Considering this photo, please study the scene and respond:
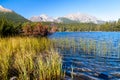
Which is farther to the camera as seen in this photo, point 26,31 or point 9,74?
point 26,31

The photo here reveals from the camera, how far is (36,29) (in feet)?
194

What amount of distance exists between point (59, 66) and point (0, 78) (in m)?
2.64

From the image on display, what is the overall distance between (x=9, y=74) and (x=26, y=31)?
4637cm

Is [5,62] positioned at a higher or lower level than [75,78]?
higher

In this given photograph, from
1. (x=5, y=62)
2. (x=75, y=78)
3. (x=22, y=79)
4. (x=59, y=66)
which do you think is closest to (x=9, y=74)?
(x=5, y=62)

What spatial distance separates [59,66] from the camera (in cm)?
1055

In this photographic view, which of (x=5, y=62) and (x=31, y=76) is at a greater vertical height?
(x=5, y=62)

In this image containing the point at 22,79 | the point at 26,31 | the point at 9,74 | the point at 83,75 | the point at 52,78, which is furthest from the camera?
the point at 26,31

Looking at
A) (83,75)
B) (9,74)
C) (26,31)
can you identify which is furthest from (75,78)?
(26,31)

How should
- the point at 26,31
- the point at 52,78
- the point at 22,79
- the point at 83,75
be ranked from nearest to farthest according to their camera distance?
the point at 22,79
the point at 52,78
the point at 83,75
the point at 26,31

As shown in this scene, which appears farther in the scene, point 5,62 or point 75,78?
point 75,78

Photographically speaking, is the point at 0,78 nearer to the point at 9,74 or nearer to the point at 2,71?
the point at 2,71

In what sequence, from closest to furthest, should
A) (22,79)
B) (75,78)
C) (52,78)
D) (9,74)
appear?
(22,79)
(52,78)
(9,74)
(75,78)

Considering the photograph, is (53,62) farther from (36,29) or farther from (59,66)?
(36,29)
